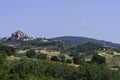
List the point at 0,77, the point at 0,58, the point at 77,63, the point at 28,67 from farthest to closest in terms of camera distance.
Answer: the point at 77,63 → the point at 28,67 → the point at 0,58 → the point at 0,77

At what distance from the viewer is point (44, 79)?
110625mm

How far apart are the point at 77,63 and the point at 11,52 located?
99.0ft

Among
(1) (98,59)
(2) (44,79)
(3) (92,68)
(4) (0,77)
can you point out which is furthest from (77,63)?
(4) (0,77)

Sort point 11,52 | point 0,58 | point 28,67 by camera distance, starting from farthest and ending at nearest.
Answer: point 11,52 → point 28,67 → point 0,58

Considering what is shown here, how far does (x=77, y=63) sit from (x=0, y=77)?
87.6m

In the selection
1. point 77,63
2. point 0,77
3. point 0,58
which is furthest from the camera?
point 77,63

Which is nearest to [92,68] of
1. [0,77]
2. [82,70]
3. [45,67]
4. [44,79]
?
[82,70]

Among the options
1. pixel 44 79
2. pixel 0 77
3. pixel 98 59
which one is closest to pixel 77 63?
pixel 98 59

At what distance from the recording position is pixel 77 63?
7052 inches

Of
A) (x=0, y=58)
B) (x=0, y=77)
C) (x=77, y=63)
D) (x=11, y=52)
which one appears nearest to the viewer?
(x=0, y=77)

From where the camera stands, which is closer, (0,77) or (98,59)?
(0,77)

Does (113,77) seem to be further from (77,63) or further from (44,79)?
(77,63)

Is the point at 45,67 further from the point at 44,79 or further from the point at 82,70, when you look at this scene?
the point at 44,79

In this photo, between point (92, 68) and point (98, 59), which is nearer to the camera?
point (92, 68)
